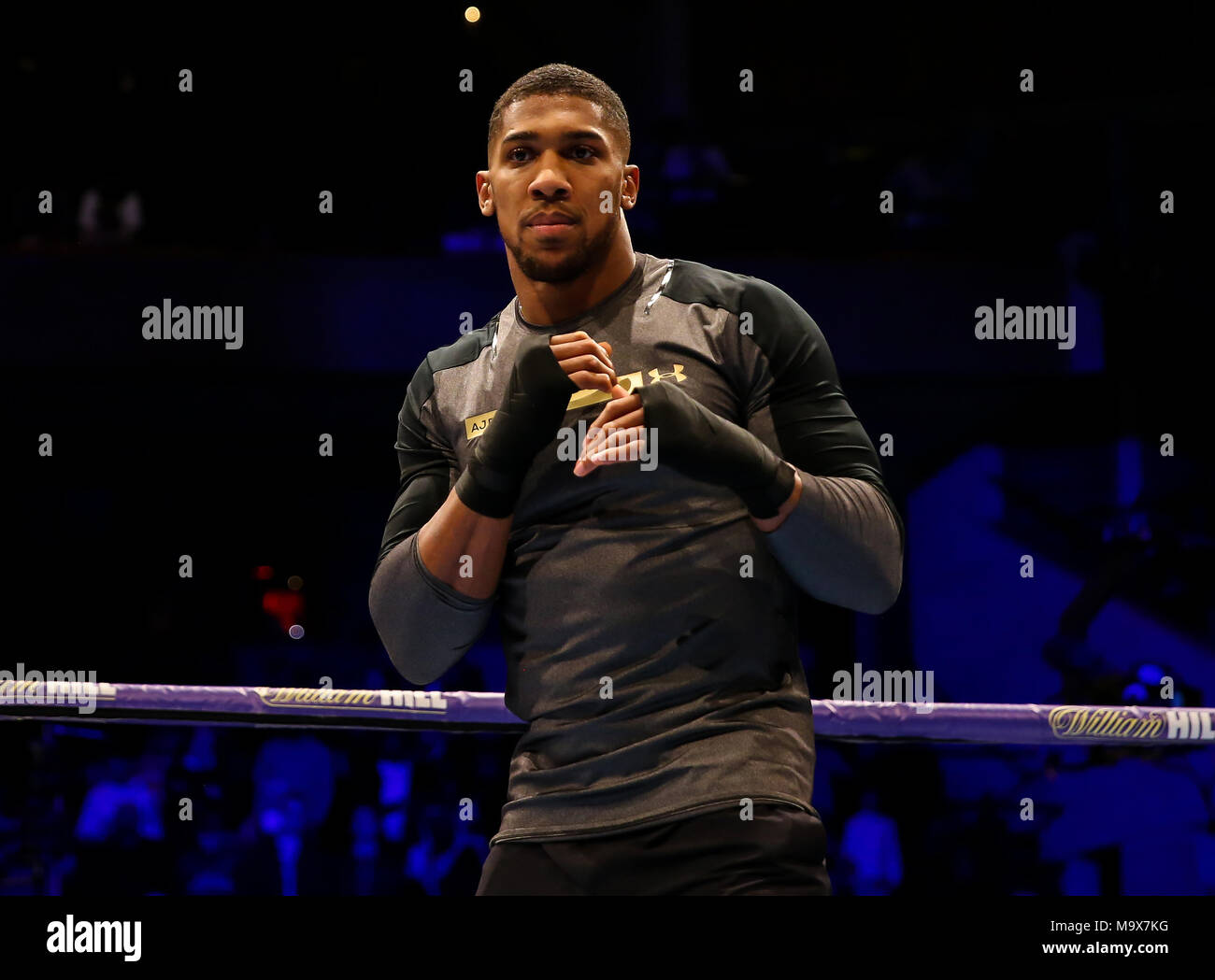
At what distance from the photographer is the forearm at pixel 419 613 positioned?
1.57m

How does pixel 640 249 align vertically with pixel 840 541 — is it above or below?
above

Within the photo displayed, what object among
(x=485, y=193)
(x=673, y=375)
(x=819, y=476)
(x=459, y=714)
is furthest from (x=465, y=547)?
(x=459, y=714)

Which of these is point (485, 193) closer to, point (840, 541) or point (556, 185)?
point (556, 185)

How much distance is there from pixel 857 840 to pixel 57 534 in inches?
167

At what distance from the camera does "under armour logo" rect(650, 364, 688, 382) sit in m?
1.57

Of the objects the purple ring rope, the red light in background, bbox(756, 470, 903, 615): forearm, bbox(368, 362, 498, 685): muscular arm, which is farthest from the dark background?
bbox(756, 470, 903, 615): forearm

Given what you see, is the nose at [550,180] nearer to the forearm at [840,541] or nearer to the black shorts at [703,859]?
the forearm at [840,541]

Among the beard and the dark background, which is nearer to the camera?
the beard

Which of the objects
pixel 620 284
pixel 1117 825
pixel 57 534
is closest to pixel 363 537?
pixel 57 534

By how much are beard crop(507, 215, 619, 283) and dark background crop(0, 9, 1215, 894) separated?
351 cm

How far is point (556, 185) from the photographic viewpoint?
159 cm

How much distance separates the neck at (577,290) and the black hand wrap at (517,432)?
189mm

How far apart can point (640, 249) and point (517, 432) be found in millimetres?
4376

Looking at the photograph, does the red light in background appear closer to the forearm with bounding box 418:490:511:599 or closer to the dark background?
the dark background
